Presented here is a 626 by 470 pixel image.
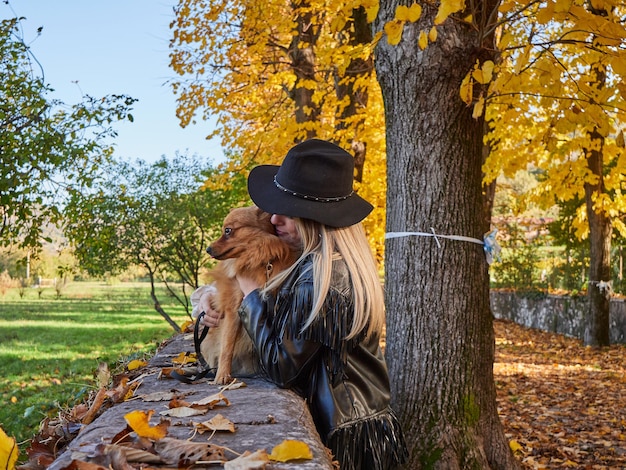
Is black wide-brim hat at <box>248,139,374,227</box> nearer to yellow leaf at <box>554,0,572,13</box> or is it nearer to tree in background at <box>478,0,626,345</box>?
yellow leaf at <box>554,0,572,13</box>

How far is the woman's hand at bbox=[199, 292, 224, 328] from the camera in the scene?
10.9 feet

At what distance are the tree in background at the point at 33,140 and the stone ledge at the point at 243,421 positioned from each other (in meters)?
5.16

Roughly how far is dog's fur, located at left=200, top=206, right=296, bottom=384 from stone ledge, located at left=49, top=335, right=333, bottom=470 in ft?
0.39

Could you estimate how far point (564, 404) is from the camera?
30.3 ft

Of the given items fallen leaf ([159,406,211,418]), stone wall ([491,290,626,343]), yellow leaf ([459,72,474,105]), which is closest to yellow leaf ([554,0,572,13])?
yellow leaf ([459,72,474,105])

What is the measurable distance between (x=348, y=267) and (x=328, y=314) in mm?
251

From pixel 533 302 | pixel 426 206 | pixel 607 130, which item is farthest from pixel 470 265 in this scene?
pixel 533 302

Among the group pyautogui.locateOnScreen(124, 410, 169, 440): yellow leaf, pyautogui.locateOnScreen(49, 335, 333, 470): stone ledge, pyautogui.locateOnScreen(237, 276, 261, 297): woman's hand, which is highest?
pyautogui.locateOnScreen(237, 276, 261, 297): woman's hand

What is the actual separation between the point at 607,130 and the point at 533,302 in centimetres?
1665

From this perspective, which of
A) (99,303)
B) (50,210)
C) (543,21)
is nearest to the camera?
(543,21)

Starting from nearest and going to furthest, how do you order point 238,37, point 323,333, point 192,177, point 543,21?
point 323,333, point 543,21, point 238,37, point 192,177

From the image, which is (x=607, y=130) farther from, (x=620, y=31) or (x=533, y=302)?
(x=533, y=302)

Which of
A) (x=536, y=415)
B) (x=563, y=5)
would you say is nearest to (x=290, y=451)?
(x=563, y=5)

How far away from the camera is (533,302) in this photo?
68.6 ft
